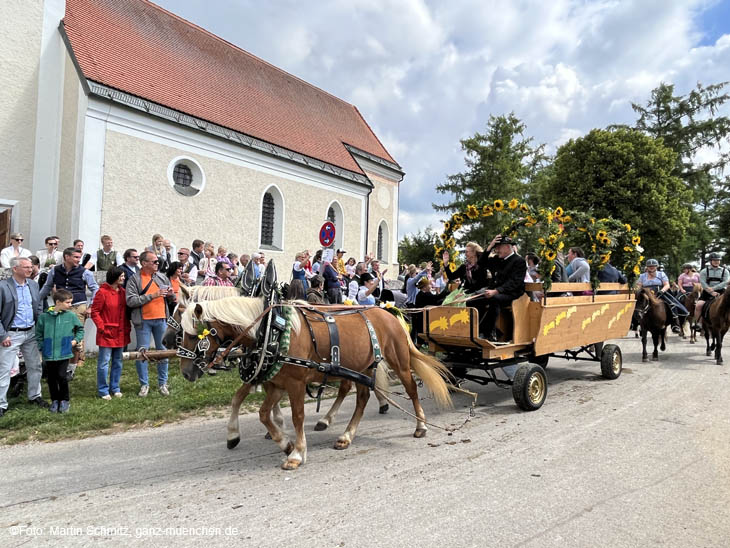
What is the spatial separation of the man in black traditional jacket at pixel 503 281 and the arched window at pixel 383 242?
2028 cm

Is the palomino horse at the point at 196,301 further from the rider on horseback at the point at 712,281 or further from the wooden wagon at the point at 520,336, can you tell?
the rider on horseback at the point at 712,281

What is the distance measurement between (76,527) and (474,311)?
4.29 m

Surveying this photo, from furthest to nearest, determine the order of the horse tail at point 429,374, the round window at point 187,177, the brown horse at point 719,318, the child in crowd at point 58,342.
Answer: the round window at point 187,177 < the brown horse at point 719,318 < the child in crowd at point 58,342 < the horse tail at point 429,374

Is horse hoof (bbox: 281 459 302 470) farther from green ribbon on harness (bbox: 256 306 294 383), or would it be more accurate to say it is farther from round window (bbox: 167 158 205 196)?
round window (bbox: 167 158 205 196)

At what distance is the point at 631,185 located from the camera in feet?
76.7

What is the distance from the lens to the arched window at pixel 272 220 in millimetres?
18547

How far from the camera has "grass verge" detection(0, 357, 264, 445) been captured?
480 centimetres

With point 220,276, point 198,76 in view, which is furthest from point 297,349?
point 198,76

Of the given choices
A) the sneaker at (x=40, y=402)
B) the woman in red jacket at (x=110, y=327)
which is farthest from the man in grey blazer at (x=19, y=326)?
the woman in red jacket at (x=110, y=327)

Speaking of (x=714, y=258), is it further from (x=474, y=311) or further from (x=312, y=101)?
(x=312, y=101)

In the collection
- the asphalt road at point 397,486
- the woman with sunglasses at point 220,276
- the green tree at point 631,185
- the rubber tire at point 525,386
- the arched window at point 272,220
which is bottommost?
the asphalt road at point 397,486

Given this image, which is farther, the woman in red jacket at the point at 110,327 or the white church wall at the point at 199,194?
the white church wall at the point at 199,194

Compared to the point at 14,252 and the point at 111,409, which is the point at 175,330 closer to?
the point at 111,409

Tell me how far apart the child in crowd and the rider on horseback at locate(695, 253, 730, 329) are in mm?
12686
